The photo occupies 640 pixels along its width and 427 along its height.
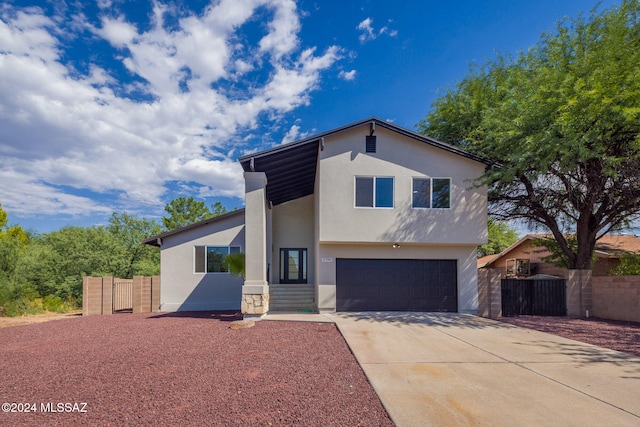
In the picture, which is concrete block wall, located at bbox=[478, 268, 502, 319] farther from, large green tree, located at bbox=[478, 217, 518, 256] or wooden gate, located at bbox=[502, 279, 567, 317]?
large green tree, located at bbox=[478, 217, 518, 256]

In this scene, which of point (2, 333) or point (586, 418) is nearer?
point (586, 418)

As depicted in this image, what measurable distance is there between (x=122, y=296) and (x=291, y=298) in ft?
25.1

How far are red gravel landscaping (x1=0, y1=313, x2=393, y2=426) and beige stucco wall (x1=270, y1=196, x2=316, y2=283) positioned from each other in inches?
268

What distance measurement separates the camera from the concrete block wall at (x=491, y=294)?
12.0 metres

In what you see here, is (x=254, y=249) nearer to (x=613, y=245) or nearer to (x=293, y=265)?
(x=293, y=265)

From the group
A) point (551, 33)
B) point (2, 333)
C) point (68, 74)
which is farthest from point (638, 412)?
point (68, 74)

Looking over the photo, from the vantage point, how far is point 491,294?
12.1 meters

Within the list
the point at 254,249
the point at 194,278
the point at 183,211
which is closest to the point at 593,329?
the point at 254,249

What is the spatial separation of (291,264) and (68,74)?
37.0ft

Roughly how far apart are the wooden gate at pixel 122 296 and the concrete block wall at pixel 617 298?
59.0 ft

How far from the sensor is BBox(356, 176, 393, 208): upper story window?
12.1 m

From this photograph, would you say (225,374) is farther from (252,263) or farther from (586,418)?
(252,263)

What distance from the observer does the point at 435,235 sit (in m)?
12.0

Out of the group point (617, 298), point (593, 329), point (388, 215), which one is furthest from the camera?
point (388, 215)
